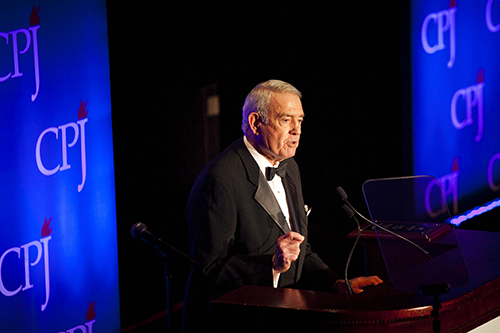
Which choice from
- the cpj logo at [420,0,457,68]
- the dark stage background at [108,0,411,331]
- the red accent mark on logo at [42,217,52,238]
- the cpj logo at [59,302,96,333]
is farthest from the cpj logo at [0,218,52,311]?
the cpj logo at [420,0,457,68]

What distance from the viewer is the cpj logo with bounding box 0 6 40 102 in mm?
2725

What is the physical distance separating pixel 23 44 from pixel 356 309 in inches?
89.5

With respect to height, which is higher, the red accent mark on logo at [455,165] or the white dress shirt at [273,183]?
the white dress shirt at [273,183]

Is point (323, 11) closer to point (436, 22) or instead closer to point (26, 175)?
point (436, 22)

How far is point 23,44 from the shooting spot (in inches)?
110

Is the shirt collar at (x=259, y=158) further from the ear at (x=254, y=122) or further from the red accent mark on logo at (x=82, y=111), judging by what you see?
the red accent mark on logo at (x=82, y=111)

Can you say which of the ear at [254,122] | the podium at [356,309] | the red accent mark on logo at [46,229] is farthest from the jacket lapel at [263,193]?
the red accent mark on logo at [46,229]

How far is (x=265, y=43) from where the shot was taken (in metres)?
3.93

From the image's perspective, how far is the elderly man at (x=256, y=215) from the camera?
207 cm

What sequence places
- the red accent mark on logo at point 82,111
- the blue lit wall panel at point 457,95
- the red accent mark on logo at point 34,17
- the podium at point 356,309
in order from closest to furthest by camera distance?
1. the podium at point 356,309
2. the red accent mark on logo at point 34,17
3. the red accent mark on logo at point 82,111
4. the blue lit wall panel at point 457,95

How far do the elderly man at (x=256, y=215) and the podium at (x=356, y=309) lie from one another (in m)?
0.32

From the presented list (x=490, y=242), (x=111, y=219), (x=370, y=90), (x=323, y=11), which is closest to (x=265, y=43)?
(x=323, y=11)

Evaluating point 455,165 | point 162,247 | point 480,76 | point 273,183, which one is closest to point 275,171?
point 273,183

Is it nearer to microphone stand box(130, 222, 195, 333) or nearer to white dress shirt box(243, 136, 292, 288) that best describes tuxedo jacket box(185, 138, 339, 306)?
white dress shirt box(243, 136, 292, 288)
